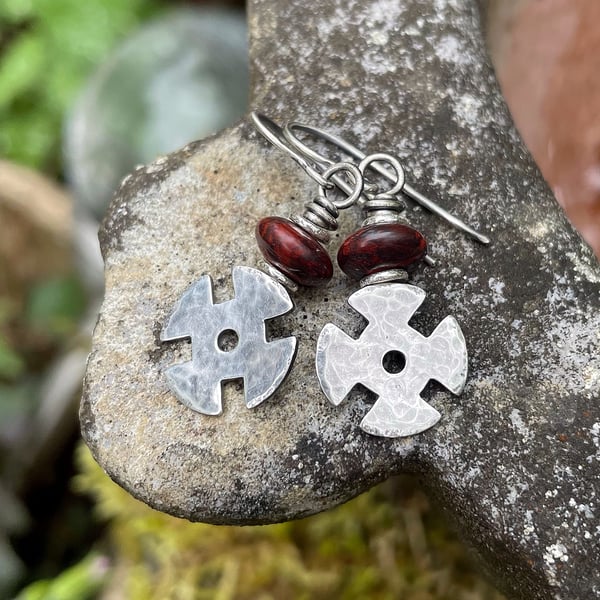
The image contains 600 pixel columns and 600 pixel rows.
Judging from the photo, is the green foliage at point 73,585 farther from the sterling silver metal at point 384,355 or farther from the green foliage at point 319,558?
the sterling silver metal at point 384,355

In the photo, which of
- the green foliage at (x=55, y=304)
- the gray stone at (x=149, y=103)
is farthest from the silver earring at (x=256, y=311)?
the green foliage at (x=55, y=304)

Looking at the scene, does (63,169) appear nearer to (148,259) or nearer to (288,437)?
(148,259)

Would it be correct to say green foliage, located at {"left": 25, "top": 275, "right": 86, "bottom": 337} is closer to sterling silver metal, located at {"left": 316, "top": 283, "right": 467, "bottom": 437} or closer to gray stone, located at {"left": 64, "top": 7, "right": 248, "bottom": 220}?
gray stone, located at {"left": 64, "top": 7, "right": 248, "bottom": 220}

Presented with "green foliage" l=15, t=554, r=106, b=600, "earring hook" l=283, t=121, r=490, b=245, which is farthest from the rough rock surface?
"green foliage" l=15, t=554, r=106, b=600

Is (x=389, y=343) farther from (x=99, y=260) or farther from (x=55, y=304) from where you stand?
(x=55, y=304)

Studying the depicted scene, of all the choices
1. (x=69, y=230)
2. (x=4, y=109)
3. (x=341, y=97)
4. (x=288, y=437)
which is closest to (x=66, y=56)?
(x=4, y=109)

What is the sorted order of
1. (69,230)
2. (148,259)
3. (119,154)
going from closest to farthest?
(148,259) < (119,154) < (69,230)
